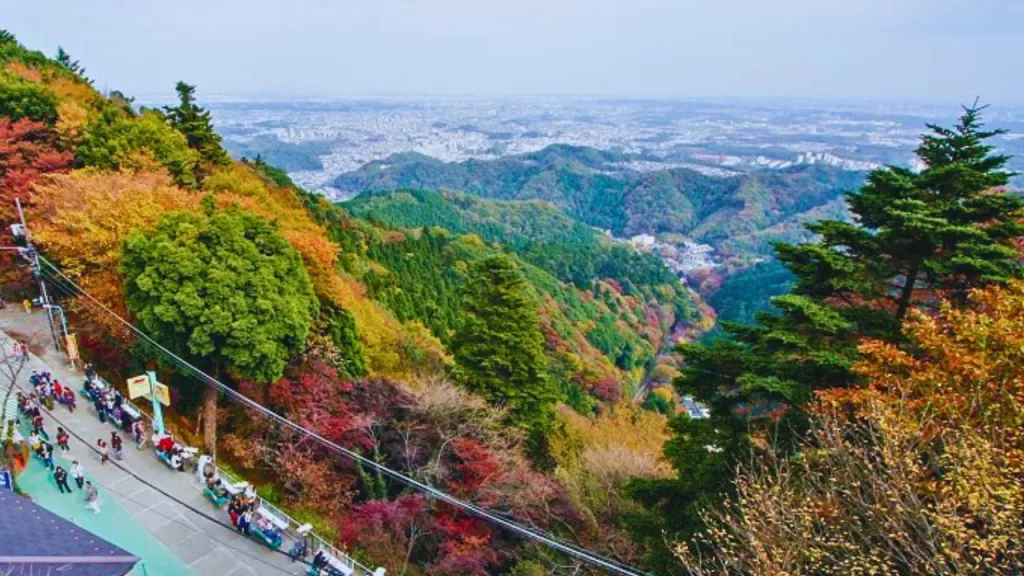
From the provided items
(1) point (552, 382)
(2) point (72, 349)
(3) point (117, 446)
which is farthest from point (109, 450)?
(1) point (552, 382)

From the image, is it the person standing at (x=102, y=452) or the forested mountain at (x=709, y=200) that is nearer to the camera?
the person standing at (x=102, y=452)

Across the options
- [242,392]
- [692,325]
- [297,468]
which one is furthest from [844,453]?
[692,325]

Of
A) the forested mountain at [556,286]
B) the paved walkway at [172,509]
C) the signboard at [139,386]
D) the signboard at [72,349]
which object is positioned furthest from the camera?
the forested mountain at [556,286]

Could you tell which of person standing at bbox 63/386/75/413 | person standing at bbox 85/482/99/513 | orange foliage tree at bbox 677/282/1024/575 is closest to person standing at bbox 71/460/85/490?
person standing at bbox 85/482/99/513

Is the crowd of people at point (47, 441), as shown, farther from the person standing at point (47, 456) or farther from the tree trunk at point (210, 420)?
the tree trunk at point (210, 420)

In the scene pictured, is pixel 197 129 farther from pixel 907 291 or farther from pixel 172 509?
pixel 907 291

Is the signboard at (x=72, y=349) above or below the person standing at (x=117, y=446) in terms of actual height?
above

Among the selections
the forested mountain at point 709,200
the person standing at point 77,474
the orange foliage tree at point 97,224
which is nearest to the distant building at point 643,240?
the forested mountain at point 709,200
